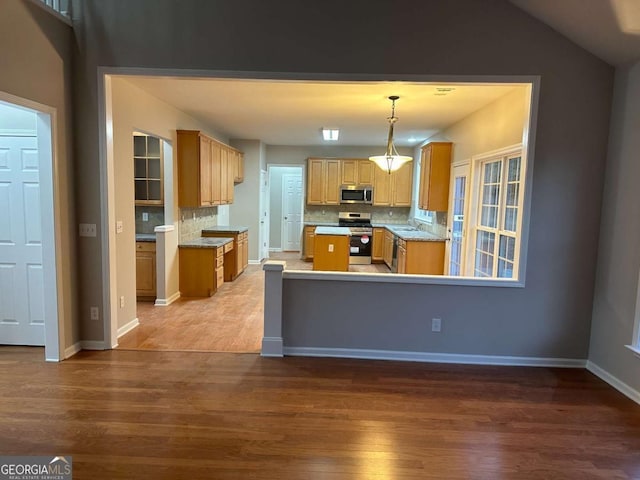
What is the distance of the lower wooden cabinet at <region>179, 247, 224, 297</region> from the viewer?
17.8 ft

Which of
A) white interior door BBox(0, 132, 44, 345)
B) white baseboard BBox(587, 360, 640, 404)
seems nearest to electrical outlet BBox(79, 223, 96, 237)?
white interior door BBox(0, 132, 44, 345)

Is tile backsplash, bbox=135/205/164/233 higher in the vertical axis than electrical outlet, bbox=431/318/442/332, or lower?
higher

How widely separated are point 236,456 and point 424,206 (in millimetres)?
5071

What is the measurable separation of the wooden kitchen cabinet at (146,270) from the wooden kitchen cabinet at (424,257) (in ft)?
12.1

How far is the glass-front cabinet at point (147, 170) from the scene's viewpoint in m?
5.43

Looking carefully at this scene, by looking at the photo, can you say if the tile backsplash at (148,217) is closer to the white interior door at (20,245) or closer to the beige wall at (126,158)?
the beige wall at (126,158)

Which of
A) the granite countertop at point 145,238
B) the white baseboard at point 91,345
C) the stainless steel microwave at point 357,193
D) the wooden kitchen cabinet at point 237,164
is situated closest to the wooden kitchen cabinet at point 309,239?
the stainless steel microwave at point 357,193

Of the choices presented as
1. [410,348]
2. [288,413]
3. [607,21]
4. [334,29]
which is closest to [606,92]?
[607,21]

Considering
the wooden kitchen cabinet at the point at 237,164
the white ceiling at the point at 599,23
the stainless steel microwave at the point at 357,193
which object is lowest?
the stainless steel microwave at the point at 357,193

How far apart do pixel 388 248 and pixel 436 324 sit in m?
4.48

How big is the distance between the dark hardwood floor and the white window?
4.38 feet

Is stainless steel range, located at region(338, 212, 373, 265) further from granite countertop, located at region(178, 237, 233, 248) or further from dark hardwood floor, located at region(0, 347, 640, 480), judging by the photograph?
dark hardwood floor, located at region(0, 347, 640, 480)

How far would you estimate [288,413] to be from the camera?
258 cm

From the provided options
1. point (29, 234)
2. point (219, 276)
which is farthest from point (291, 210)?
point (29, 234)
